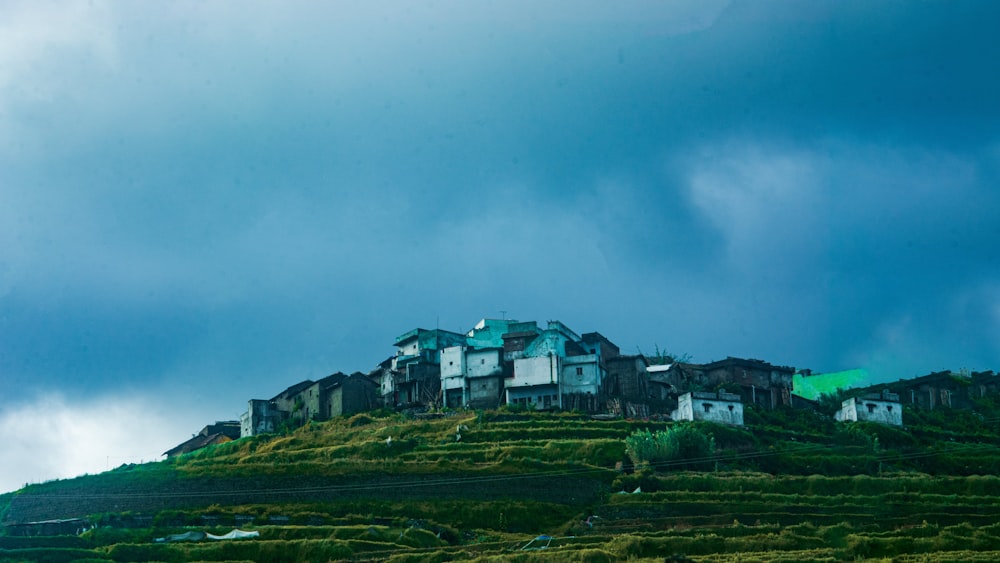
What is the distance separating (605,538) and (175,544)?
58.2 feet

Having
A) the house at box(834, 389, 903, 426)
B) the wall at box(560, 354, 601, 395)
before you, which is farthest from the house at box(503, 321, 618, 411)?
the house at box(834, 389, 903, 426)

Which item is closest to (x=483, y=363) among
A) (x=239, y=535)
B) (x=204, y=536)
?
(x=204, y=536)

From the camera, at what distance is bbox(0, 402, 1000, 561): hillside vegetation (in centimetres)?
4312

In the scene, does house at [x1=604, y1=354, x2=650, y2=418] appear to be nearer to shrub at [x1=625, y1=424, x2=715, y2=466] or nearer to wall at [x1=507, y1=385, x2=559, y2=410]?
wall at [x1=507, y1=385, x2=559, y2=410]

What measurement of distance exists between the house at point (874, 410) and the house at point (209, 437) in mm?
39212

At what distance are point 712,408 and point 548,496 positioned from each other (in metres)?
14.3

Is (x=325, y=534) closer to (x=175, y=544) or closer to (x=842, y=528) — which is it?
(x=175, y=544)

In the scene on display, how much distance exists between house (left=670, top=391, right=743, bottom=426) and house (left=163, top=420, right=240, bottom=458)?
31.1 m

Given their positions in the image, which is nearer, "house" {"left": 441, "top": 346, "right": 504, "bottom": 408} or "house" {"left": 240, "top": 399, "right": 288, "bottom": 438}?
"house" {"left": 441, "top": 346, "right": 504, "bottom": 408}

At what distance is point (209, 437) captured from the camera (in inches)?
3024

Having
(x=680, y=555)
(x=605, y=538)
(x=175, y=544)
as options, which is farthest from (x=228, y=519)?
(x=680, y=555)

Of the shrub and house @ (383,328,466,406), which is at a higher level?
house @ (383,328,466,406)

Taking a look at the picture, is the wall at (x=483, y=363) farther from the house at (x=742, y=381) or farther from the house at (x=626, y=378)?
the house at (x=742, y=381)

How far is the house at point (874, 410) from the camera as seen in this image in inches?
2525
